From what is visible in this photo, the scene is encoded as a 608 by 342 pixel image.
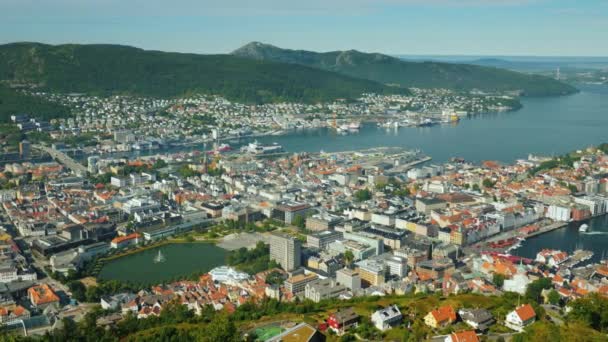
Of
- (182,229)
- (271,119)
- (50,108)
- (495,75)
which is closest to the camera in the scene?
(182,229)

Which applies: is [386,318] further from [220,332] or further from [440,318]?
[220,332]

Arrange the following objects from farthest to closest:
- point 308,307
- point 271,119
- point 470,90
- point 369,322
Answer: point 470,90 < point 271,119 < point 308,307 < point 369,322

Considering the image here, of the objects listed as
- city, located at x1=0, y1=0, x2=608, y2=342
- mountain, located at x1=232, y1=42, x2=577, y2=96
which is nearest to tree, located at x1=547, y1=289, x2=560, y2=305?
city, located at x1=0, y1=0, x2=608, y2=342

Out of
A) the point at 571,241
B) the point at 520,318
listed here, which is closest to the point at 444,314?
the point at 520,318

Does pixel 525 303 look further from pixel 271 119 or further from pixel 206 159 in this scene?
pixel 271 119

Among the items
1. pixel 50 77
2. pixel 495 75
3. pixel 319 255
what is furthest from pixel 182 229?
pixel 495 75

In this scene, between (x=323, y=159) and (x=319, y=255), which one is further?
(x=323, y=159)
